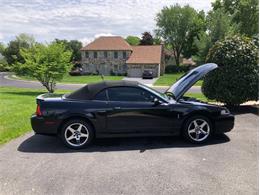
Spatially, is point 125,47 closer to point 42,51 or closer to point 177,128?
point 42,51

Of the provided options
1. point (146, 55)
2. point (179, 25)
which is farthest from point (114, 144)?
point (179, 25)

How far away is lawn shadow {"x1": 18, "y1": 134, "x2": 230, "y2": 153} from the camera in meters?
5.64

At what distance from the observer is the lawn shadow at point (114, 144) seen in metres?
5.64

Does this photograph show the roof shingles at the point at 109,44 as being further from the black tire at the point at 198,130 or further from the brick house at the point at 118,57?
the black tire at the point at 198,130

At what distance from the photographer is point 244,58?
9.12 metres

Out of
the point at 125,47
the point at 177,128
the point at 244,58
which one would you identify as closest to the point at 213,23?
the point at 125,47

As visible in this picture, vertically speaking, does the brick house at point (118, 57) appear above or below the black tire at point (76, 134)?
above

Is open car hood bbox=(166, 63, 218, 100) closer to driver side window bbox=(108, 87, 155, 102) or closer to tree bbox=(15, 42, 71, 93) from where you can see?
driver side window bbox=(108, 87, 155, 102)

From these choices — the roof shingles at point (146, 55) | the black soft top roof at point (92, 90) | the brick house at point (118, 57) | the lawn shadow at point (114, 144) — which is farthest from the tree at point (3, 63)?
the black soft top roof at point (92, 90)

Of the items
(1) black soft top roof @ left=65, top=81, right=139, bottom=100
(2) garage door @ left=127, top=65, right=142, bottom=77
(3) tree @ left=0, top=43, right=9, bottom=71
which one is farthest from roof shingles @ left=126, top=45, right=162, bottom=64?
(1) black soft top roof @ left=65, top=81, right=139, bottom=100

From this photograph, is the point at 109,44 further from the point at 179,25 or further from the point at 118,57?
the point at 179,25

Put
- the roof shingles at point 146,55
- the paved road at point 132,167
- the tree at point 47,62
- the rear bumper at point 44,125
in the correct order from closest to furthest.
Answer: the paved road at point 132,167 < the rear bumper at point 44,125 < the tree at point 47,62 < the roof shingles at point 146,55

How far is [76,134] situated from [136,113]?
1.31 m

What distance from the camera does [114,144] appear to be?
597 cm
